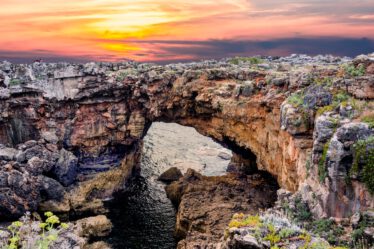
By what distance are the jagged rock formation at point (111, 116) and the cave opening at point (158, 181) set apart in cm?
321

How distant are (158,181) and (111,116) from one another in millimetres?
12686

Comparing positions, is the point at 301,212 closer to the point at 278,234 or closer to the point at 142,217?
the point at 278,234

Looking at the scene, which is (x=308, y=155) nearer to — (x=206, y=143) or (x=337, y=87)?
(x=337, y=87)

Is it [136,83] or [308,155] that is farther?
[136,83]

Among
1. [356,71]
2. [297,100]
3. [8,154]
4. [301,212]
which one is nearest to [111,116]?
[8,154]

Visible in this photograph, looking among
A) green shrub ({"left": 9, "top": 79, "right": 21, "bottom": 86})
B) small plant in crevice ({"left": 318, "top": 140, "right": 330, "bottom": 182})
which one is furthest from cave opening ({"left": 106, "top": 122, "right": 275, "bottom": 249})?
small plant in crevice ({"left": 318, "top": 140, "right": 330, "bottom": 182})

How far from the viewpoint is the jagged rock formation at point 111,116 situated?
143ft

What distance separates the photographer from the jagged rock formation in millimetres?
43500

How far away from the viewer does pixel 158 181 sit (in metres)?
60.0

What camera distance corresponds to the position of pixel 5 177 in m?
44.7

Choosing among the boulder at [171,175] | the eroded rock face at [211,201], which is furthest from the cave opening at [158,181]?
the eroded rock face at [211,201]

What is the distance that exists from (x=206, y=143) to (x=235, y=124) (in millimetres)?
30068

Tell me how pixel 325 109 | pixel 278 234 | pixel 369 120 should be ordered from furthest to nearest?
pixel 325 109 → pixel 369 120 → pixel 278 234

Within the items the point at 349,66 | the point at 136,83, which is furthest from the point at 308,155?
the point at 136,83
